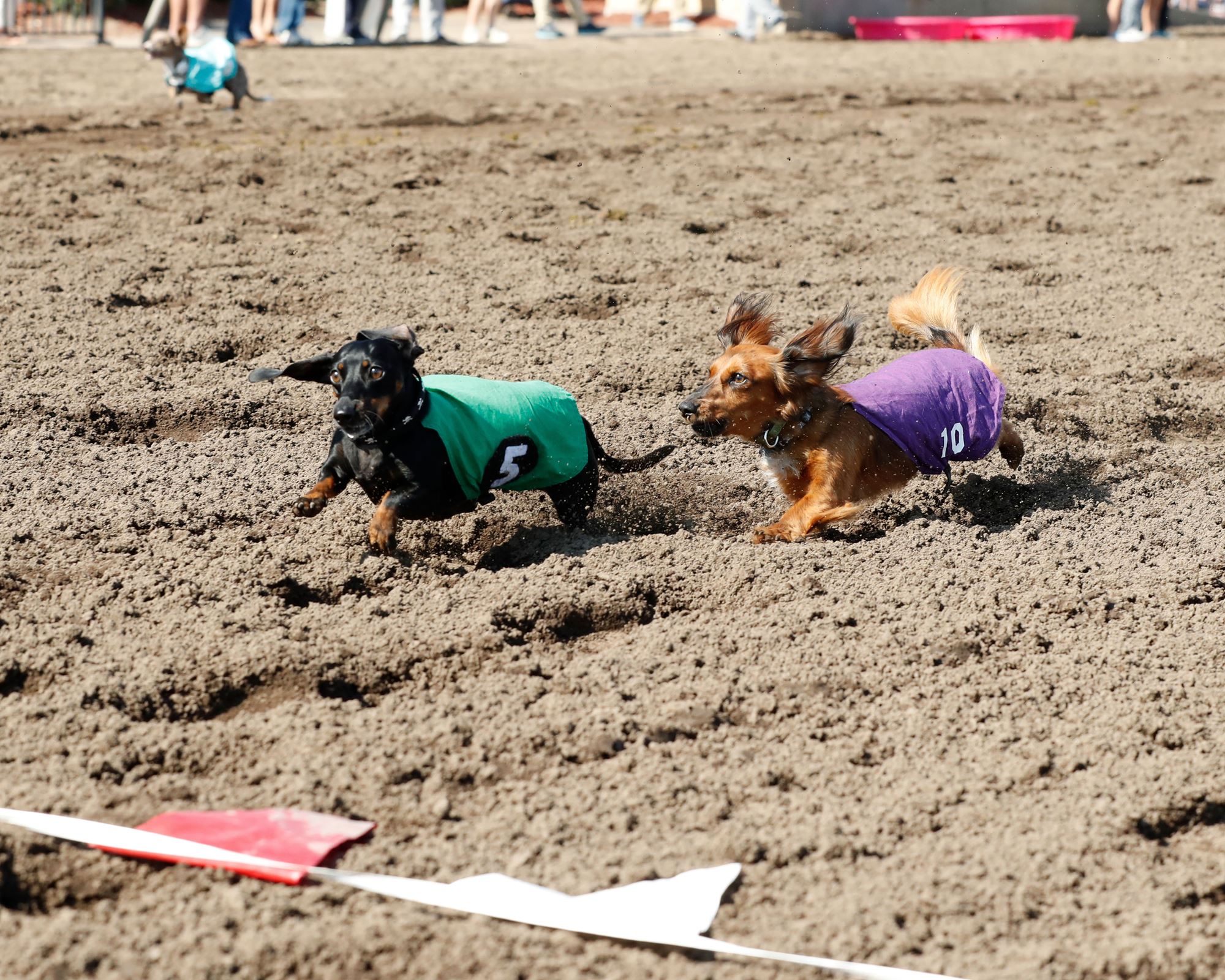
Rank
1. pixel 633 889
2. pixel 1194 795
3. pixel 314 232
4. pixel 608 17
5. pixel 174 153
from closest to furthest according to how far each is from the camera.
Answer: pixel 633 889 → pixel 1194 795 → pixel 314 232 → pixel 174 153 → pixel 608 17

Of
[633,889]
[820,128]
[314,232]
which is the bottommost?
[633,889]

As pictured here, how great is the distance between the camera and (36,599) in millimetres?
3330

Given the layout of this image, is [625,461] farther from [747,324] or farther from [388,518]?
[388,518]

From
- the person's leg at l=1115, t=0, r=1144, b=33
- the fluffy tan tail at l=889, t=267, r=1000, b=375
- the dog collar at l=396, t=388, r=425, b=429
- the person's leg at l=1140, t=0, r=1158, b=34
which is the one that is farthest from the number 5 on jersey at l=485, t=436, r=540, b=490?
the person's leg at l=1140, t=0, r=1158, b=34

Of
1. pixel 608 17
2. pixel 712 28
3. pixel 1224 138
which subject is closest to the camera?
pixel 1224 138

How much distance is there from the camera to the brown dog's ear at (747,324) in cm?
399

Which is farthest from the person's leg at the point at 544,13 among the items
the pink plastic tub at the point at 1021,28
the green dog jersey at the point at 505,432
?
the green dog jersey at the point at 505,432

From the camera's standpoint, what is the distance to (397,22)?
1562 centimetres

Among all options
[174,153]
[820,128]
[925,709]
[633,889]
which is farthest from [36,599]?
[820,128]

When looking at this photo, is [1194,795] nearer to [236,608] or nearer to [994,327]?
[236,608]

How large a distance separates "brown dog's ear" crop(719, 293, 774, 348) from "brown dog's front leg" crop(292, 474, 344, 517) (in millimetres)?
1261

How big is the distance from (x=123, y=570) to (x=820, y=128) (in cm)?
709

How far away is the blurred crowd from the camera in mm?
13922

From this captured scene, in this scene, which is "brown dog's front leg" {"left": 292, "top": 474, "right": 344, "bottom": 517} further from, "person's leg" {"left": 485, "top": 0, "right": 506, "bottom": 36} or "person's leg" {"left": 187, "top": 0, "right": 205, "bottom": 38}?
"person's leg" {"left": 485, "top": 0, "right": 506, "bottom": 36}
